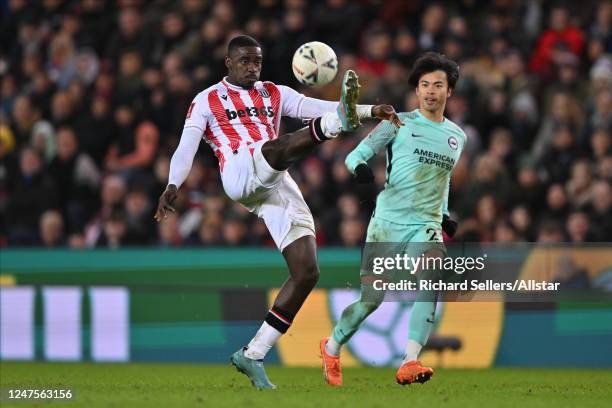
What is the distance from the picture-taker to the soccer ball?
978cm

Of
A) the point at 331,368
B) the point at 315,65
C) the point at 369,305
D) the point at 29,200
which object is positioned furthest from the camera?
the point at 29,200

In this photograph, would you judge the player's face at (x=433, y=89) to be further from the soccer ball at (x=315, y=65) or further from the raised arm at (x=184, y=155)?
the raised arm at (x=184, y=155)

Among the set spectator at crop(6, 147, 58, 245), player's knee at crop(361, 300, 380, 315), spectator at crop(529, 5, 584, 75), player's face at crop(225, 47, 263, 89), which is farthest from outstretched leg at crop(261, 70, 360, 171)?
spectator at crop(6, 147, 58, 245)

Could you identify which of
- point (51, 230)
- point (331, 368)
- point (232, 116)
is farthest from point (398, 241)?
point (51, 230)

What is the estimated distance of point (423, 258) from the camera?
31.6 ft

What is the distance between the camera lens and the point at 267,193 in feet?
32.4

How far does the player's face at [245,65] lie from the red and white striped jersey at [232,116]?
3.1 inches

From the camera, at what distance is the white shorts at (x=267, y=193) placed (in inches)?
380

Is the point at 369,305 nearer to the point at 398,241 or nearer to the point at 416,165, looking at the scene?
the point at 398,241

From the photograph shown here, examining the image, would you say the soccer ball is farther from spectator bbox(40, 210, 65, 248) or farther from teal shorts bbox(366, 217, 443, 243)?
spectator bbox(40, 210, 65, 248)

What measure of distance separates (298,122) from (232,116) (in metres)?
6.60

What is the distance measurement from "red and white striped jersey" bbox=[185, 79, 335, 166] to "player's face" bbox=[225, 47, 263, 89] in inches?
3.1

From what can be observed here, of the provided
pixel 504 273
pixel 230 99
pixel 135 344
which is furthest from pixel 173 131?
pixel 230 99

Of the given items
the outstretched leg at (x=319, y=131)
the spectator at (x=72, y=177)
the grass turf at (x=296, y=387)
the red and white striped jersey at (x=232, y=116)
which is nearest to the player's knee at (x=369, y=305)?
the grass turf at (x=296, y=387)
